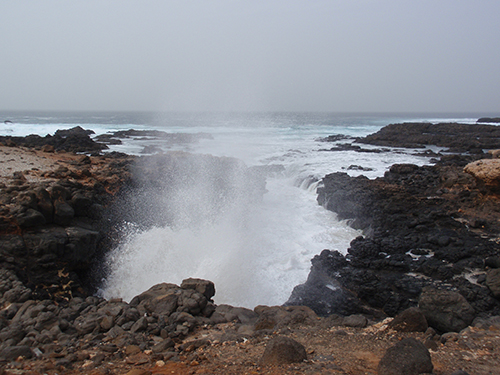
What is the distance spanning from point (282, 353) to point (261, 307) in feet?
8.82

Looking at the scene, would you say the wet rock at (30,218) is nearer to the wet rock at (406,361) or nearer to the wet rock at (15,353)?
the wet rock at (15,353)

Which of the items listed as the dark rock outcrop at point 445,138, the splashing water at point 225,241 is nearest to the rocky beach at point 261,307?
the splashing water at point 225,241

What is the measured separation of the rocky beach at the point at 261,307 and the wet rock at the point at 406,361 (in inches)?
0.5

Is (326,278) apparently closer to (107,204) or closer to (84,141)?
(107,204)

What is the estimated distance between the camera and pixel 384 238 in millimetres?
9875

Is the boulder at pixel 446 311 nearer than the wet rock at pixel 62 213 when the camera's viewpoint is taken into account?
Yes

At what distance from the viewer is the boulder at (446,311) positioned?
16.8ft

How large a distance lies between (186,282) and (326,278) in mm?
3701

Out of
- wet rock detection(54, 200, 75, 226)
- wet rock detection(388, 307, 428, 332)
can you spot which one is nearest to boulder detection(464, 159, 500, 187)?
wet rock detection(388, 307, 428, 332)

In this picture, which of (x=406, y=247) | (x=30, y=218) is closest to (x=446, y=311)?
(x=406, y=247)

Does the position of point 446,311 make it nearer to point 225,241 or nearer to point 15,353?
point 15,353

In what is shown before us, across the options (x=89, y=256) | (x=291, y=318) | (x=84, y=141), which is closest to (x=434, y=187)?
(x=291, y=318)

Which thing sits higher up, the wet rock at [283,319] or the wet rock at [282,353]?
the wet rock at [282,353]

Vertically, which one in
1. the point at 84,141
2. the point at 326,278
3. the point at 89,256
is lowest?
the point at 326,278
